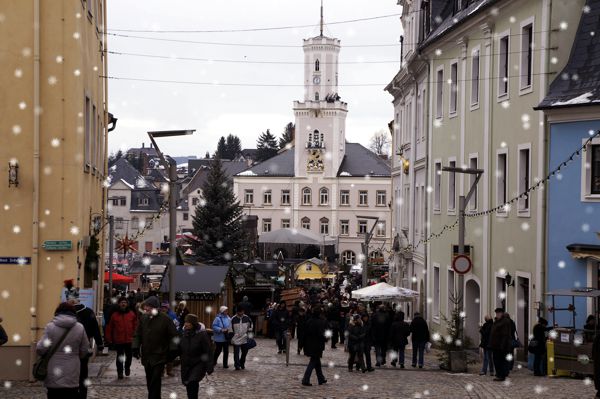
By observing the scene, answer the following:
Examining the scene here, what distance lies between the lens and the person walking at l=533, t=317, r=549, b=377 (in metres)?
22.3

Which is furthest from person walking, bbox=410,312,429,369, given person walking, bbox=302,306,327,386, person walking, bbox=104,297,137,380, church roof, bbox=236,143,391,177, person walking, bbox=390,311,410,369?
church roof, bbox=236,143,391,177

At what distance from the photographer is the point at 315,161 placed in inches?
4542

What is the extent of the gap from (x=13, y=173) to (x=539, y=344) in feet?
37.2

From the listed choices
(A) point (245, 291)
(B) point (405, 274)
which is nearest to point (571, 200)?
(A) point (245, 291)

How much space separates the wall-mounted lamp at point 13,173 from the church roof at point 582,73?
39.7 feet

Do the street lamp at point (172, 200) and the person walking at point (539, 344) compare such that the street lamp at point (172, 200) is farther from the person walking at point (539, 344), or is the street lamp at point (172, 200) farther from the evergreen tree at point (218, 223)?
the evergreen tree at point (218, 223)

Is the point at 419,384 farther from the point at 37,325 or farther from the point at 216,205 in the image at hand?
the point at 216,205

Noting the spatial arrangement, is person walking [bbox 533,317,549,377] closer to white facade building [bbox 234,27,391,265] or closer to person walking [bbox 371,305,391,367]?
person walking [bbox 371,305,391,367]

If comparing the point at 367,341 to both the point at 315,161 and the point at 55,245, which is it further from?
the point at 315,161

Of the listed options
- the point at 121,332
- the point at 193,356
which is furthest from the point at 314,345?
the point at 193,356

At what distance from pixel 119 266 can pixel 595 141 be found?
58.9 meters

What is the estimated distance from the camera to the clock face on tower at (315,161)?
115 m

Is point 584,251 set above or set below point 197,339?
above

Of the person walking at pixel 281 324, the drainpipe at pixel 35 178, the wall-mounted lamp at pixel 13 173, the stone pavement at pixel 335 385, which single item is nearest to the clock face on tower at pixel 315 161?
the person walking at pixel 281 324
